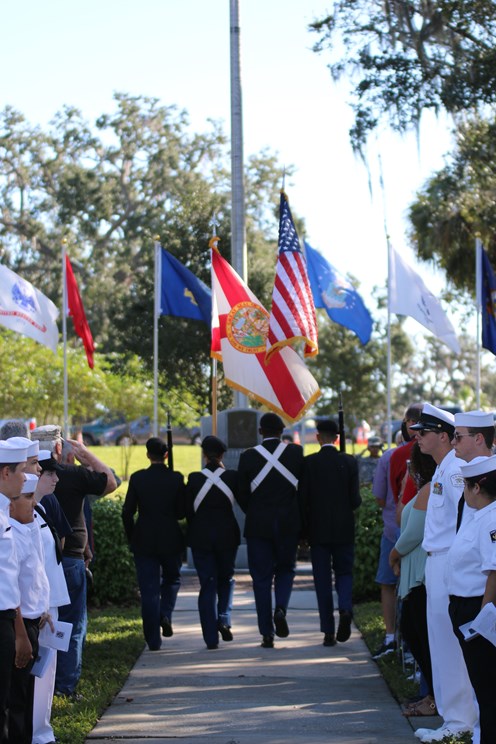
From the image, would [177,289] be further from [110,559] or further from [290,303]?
[110,559]

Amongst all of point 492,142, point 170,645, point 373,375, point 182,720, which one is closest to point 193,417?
point 373,375

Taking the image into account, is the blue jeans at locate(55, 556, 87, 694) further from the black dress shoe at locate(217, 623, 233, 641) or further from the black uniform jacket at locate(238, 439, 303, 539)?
the black uniform jacket at locate(238, 439, 303, 539)

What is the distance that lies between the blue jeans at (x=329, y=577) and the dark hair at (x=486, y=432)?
4178 millimetres

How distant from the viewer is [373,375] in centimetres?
4344

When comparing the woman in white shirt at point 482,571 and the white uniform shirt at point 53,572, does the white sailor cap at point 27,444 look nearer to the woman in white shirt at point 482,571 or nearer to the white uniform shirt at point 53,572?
the white uniform shirt at point 53,572

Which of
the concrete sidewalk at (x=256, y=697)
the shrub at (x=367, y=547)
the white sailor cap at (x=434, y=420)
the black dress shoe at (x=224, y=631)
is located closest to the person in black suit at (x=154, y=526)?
the concrete sidewalk at (x=256, y=697)

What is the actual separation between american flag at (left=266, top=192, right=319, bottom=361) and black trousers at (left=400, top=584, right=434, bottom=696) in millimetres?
5342

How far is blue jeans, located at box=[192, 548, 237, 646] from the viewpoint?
32.8 ft

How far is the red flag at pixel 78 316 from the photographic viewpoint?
661 inches

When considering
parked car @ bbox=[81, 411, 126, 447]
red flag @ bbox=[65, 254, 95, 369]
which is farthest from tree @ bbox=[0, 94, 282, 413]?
red flag @ bbox=[65, 254, 95, 369]

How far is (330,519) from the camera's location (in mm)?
10141

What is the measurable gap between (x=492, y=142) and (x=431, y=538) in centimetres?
1528

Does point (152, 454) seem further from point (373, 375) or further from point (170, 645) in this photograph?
point (373, 375)

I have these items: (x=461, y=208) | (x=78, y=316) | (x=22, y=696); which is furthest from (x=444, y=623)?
(x=461, y=208)
